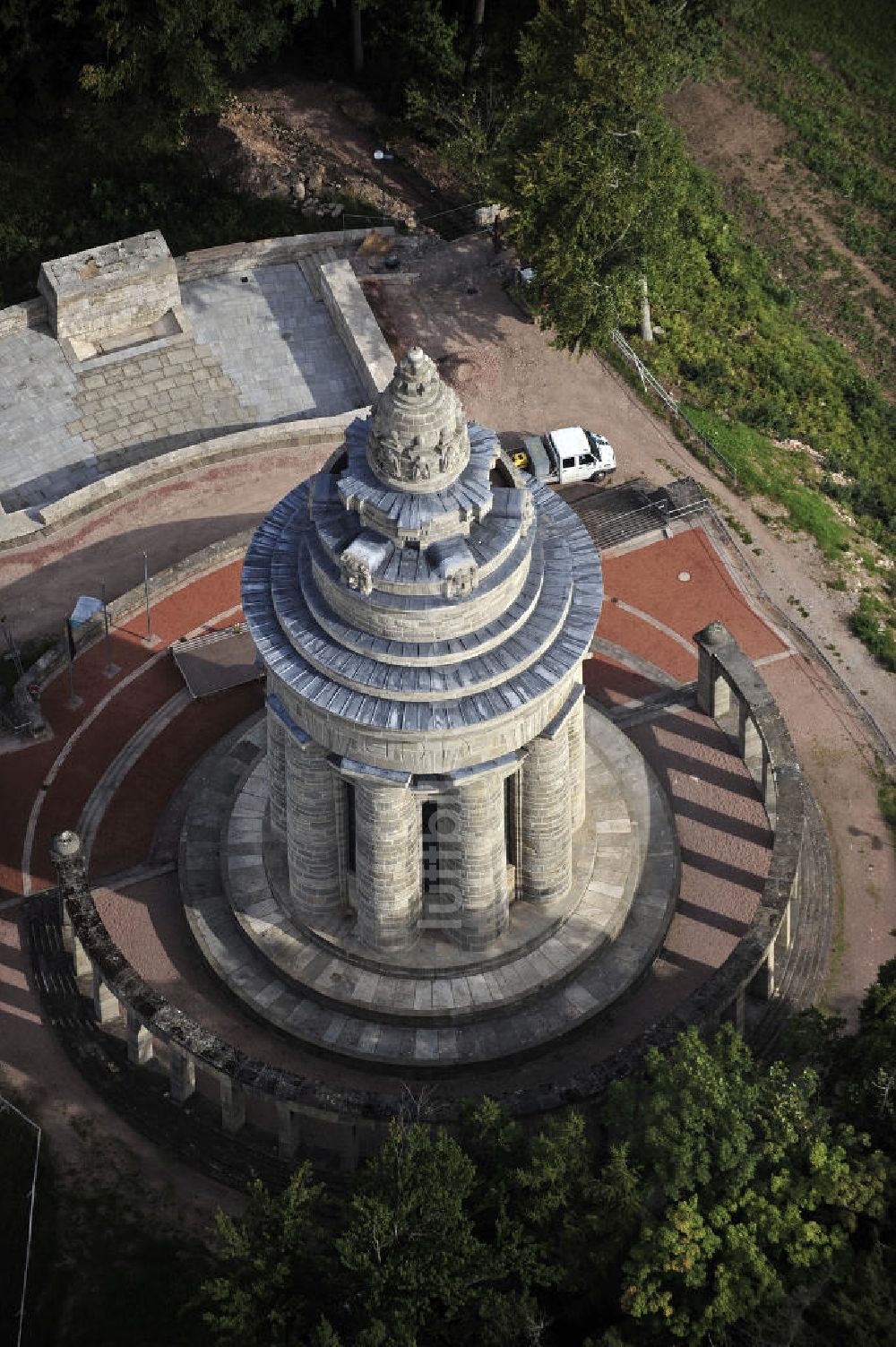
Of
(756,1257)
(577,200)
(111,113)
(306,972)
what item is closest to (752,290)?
(577,200)

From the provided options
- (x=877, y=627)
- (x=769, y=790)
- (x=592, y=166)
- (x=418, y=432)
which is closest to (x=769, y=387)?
(x=592, y=166)

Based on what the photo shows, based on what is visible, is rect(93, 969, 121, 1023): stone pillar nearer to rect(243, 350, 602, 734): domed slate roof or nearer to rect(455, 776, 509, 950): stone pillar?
rect(455, 776, 509, 950): stone pillar

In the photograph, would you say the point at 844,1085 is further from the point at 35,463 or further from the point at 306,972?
the point at 35,463

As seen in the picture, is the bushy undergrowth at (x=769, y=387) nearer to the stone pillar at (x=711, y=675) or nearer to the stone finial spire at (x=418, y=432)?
the stone pillar at (x=711, y=675)

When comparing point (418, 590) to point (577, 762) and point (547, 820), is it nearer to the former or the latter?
point (547, 820)

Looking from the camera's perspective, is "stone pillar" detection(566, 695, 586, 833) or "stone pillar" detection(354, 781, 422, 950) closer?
"stone pillar" detection(354, 781, 422, 950)

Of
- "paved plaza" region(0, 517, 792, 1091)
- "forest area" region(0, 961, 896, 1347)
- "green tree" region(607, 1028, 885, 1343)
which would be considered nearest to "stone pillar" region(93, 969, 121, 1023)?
"paved plaza" region(0, 517, 792, 1091)
